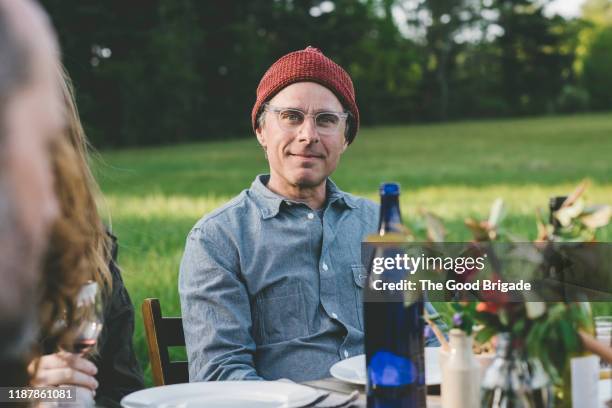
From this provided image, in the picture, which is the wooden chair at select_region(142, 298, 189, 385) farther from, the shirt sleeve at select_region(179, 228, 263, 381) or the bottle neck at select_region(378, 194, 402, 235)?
the bottle neck at select_region(378, 194, 402, 235)

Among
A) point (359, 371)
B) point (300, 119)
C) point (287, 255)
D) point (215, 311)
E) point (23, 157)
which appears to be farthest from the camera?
point (300, 119)

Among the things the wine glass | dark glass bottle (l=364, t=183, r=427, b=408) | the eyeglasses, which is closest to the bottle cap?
dark glass bottle (l=364, t=183, r=427, b=408)

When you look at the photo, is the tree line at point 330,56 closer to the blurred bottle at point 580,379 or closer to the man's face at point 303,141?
the man's face at point 303,141

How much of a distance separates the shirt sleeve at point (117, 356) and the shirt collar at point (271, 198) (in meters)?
0.58

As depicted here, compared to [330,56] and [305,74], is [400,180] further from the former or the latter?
[330,56]

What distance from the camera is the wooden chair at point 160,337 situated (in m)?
2.58

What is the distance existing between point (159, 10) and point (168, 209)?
33.4 meters

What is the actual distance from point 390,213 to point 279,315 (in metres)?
1.09

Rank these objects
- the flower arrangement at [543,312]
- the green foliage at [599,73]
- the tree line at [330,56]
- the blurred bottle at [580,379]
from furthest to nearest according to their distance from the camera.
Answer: the green foliage at [599,73] → the tree line at [330,56] → the blurred bottle at [580,379] → the flower arrangement at [543,312]

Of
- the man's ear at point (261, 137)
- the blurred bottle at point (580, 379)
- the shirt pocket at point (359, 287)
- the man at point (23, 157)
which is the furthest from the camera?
the man's ear at point (261, 137)

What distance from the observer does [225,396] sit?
1.79m

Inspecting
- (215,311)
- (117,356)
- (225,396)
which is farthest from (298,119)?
(225,396)

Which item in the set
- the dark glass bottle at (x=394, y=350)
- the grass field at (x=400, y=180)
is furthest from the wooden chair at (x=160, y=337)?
the dark glass bottle at (x=394, y=350)

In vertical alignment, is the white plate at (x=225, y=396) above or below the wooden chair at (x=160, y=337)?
below
